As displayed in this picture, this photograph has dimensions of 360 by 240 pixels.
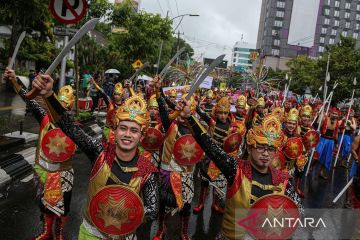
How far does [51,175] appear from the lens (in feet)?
15.1

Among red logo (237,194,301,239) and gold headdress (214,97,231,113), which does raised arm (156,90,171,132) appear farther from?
red logo (237,194,301,239)

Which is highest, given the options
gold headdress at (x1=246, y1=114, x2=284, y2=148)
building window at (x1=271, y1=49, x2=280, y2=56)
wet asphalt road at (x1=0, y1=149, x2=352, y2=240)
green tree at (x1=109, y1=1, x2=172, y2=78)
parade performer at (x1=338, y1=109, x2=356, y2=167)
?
building window at (x1=271, y1=49, x2=280, y2=56)

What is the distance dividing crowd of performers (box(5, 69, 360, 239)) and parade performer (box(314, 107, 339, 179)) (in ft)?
7.43

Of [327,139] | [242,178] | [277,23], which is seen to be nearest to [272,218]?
[242,178]

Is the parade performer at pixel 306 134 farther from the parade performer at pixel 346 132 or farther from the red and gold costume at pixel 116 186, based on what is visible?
the red and gold costume at pixel 116 186

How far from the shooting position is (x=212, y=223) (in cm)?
622

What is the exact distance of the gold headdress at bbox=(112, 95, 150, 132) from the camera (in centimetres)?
307

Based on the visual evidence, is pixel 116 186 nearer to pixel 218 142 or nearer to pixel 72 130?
pixel 72 130

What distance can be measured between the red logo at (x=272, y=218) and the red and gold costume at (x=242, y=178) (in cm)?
9

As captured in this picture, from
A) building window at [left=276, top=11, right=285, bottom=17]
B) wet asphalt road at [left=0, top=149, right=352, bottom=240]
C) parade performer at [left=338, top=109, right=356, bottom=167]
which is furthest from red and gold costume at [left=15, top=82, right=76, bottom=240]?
building window at [left=276, top=11, right=285, bottom=17]

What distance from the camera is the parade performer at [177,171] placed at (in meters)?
5.09

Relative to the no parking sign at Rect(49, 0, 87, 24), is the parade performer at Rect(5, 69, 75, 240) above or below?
below

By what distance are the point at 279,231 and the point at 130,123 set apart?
142 centimetres

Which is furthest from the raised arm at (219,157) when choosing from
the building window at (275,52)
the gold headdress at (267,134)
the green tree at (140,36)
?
the building window at (275,52)
